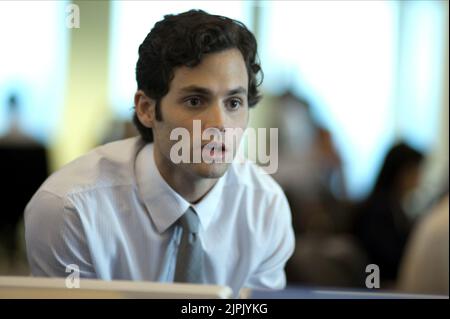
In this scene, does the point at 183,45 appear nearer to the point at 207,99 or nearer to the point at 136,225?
the point at 207,99

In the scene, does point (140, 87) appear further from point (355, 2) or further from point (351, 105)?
point (351, 105)

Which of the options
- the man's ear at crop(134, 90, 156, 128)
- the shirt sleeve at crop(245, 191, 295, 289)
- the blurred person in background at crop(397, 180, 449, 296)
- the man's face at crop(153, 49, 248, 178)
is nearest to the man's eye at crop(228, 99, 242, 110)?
the man's face at crop(153, 49, 248, 178)

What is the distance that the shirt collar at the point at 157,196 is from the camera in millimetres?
1142

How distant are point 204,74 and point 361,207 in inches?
38.7

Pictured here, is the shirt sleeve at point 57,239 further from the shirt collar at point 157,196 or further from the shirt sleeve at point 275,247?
the shirt sleeve at point 275,247

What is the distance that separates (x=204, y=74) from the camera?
107 centimetres

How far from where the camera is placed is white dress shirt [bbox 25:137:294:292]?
111 cm

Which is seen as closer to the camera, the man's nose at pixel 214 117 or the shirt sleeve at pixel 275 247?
the man's nose at pixel 214 117

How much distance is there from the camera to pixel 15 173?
1325 mm

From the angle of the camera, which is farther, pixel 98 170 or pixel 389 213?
pixel 389 213

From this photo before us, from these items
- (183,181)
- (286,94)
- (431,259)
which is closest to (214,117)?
(183,181)

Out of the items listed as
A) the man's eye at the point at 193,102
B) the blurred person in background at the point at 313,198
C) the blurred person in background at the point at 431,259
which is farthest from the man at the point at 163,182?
the blurred person in background at the point at 431,259

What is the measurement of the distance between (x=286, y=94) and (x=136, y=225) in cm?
46
